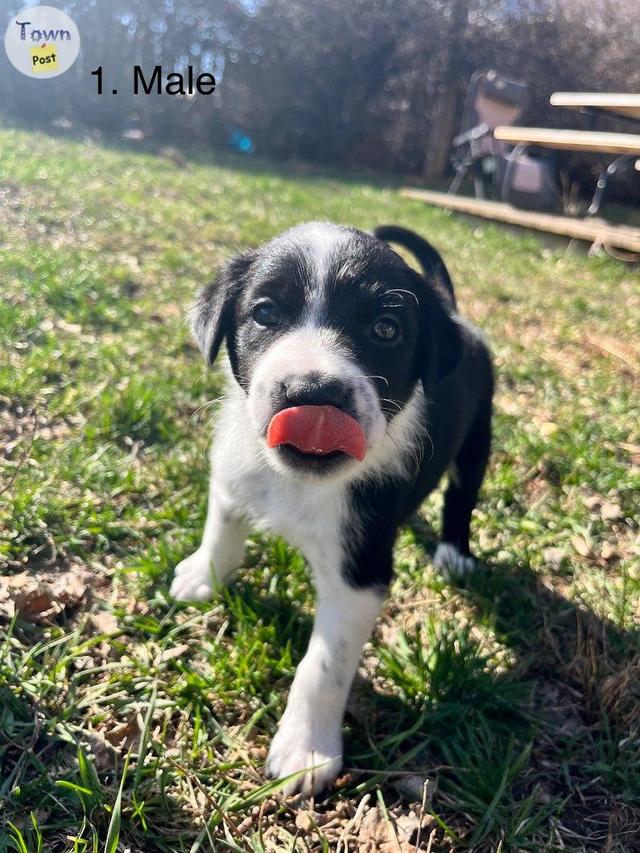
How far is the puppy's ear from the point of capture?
2242mm

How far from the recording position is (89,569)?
2508 mm

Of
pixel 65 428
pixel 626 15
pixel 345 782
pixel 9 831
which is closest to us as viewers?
pixel 9 831

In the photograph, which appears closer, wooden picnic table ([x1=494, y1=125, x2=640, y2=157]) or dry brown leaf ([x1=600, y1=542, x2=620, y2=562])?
dry brown leaf ([x1=600, y1=542, x2=620, y2=562])

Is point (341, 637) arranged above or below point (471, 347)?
below

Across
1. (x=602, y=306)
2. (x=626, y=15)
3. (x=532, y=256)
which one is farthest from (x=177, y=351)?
(x=626, y=15)

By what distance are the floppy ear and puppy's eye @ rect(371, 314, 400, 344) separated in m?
0.19

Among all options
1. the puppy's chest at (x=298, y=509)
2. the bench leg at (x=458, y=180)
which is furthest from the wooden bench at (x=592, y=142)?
the puppy's chest at (x=298, y=509)

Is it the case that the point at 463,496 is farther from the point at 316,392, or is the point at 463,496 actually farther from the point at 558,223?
the point at 558,223

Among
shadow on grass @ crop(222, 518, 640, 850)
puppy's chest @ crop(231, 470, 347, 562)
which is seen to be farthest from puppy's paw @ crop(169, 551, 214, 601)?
puppy's chest @ crop(231, 470, 347, 562)

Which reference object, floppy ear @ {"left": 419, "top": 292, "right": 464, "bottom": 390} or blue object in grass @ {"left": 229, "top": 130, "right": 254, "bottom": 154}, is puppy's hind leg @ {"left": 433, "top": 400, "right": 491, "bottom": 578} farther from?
blue object in grass @ {"left": 229, "top": 130, "right": 254, "bottom": 154}

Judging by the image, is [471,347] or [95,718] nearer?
[95,718]

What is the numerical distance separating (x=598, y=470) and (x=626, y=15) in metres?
10.4

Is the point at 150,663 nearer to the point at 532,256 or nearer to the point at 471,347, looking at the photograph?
the point at 471,347

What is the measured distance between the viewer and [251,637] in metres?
2.25
